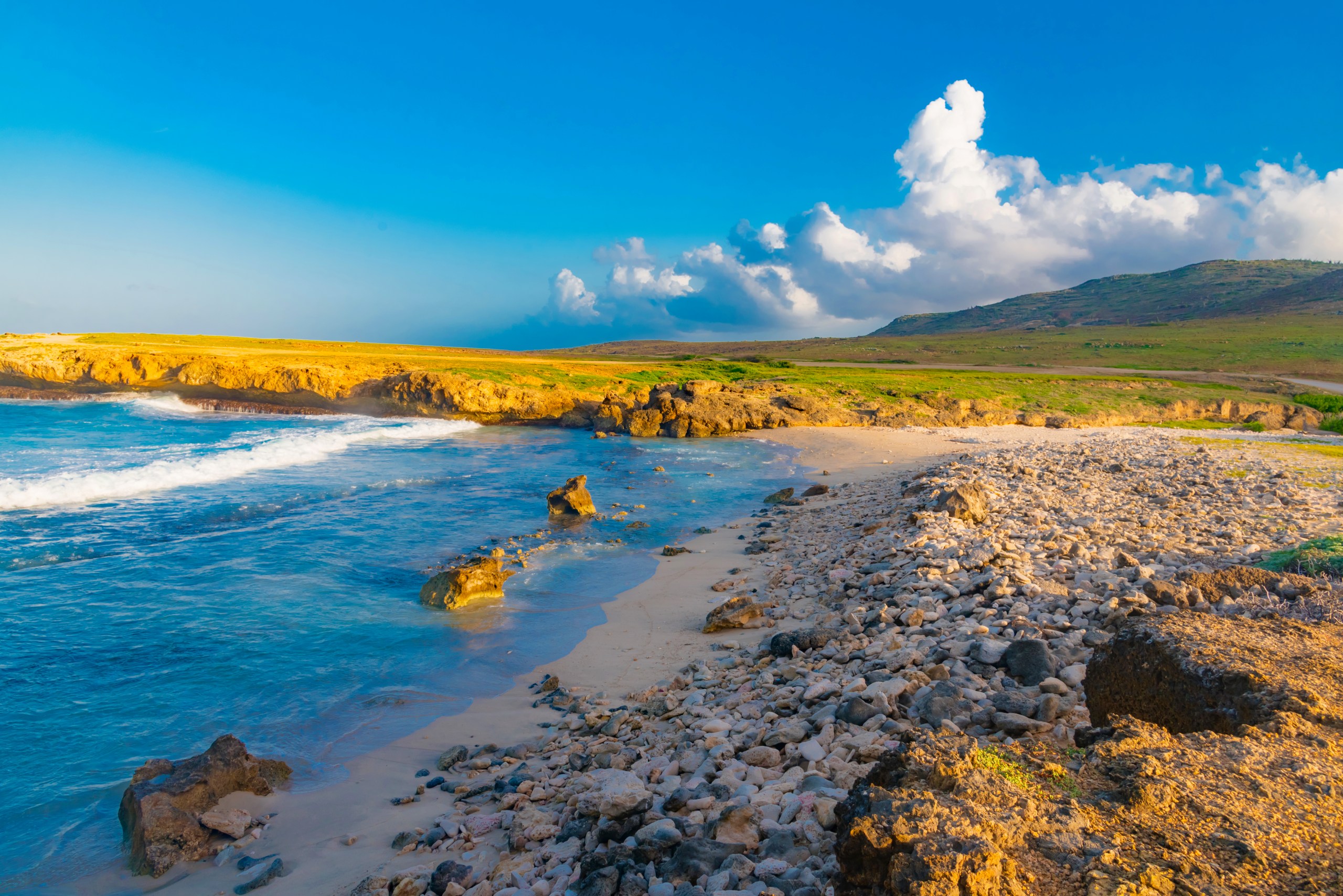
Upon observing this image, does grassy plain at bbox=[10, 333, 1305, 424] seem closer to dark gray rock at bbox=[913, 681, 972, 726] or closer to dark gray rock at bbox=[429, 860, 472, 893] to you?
dark gray rock at bbox=[913, 681, 972, 726]

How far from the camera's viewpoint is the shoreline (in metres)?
5.46

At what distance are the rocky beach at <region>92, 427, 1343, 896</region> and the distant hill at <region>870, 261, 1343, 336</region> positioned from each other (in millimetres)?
163561

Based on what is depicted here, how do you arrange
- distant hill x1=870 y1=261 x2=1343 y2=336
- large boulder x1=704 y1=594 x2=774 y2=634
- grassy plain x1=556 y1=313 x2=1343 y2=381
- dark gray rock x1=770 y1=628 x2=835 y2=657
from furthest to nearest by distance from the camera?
1. distant hill x1=870 y1=261 x2=1343 y2=336
2. grassy plain x1=556 y1=313 x2=1343 y2=381
3. large boulder x1=704 y1=594 x2=774 y2=634
4. dark gray rock x1=770 y1=628 x2=835 y2=657

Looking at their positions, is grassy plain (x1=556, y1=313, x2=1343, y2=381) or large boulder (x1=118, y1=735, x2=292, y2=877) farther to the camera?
grassy plain (x1=556, y1=313, x2=1343, y2=381)

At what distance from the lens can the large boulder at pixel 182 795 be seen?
566 centimetres

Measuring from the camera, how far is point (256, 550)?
1538cm

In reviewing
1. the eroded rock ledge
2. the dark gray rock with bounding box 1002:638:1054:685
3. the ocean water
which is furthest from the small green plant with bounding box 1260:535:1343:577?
the ocean water

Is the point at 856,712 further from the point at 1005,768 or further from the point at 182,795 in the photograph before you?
the point at 182,795

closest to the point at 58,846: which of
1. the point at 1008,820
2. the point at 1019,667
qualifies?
the point at 1008,820

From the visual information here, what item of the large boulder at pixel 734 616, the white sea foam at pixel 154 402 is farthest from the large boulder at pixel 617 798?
the white sea foam at pixel 154 402

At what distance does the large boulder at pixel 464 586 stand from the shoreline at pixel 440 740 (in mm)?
2380

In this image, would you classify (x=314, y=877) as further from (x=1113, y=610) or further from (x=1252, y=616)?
(x=1252, y=616)

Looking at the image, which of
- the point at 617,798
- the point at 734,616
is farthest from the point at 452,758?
the point at 734,616

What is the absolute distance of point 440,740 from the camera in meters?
7.76
